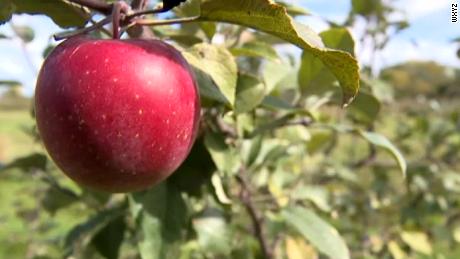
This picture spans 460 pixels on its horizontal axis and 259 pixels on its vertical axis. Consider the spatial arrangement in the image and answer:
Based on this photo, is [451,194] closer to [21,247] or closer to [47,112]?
[21,247]

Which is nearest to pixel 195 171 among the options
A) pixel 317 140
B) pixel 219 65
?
pixel 219 65

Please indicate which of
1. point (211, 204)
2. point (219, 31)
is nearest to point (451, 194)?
point (211, 204)

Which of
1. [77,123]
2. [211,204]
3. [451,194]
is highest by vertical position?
[77,123]

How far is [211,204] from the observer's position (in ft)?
4.05

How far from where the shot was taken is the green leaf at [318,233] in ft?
3.36

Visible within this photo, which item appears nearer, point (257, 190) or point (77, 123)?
point (77, 123)

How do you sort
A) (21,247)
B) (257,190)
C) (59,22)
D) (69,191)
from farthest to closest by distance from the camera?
(21,247), (257,190), (69,191), (59,22)

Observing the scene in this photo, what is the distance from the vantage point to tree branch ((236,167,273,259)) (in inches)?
42.2

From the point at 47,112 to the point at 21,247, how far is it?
174cm

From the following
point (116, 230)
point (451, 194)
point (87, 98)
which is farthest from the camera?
point (451, 194)

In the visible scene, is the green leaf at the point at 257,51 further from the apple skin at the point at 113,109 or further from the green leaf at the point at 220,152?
the apple skin at the point at 113,109

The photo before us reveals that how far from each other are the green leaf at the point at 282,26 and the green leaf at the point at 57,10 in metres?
0.16

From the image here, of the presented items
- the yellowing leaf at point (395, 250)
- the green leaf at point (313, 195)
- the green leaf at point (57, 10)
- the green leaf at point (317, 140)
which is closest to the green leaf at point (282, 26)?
the green leaf at point (57, 10)

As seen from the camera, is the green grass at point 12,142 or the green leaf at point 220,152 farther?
the green grass at point 12,142
